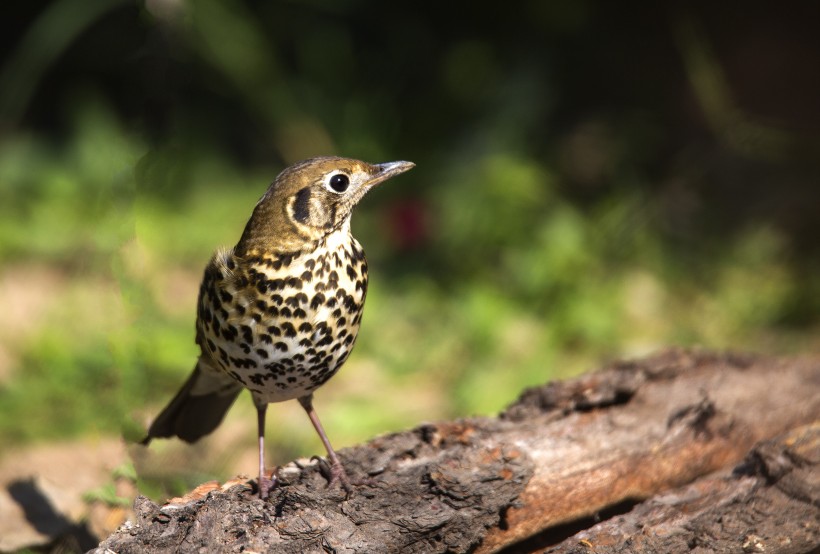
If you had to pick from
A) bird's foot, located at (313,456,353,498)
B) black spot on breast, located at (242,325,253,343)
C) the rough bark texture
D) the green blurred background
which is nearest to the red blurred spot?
the green blurred background

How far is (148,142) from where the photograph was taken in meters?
4.11

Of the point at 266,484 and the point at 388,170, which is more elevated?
the point at 388,170

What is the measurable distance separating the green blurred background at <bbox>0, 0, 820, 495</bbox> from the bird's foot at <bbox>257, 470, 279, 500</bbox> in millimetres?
1253

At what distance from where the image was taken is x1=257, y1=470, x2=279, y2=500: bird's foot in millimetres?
2857

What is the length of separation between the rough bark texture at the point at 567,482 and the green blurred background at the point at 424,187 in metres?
1.33

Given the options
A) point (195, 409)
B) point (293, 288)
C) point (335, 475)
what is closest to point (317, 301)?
point (293, 288)

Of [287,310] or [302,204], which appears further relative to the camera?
[302,204]

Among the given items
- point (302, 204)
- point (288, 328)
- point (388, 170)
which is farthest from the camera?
point (388, 170)

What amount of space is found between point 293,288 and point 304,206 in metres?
0.27

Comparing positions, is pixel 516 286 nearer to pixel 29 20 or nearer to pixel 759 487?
pixel 759 487

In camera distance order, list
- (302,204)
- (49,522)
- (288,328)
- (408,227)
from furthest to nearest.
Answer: (408,227)
(49,522)
(302,204)
(288,328)

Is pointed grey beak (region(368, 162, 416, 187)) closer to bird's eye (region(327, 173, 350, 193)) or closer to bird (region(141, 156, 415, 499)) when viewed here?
bird (region(141, 156, 415, 499))

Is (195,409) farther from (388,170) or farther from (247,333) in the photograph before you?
(388,170)

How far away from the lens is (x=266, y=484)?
291 centimetres
